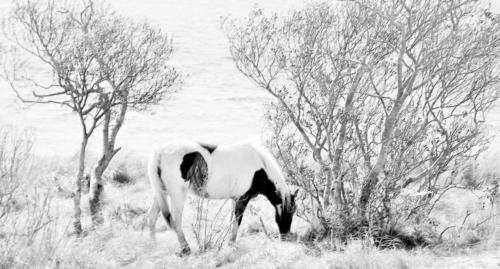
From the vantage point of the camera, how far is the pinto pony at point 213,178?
915 cm

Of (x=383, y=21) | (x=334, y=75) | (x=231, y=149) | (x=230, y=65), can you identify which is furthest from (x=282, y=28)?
(x=230, y=65)

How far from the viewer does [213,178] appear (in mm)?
9578

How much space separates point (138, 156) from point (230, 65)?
26613 mm

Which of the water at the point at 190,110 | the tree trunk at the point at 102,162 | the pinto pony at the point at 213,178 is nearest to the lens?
the pinto pony at the point at 213,178

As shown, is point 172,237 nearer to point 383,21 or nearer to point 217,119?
point 383,21

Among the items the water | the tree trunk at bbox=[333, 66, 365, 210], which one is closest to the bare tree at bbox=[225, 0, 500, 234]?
the tree trunk at bbox=[333, 66, 365, 210]

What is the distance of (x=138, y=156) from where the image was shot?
20953mm

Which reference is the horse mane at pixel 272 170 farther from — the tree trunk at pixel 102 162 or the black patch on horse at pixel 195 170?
the tree trunk at pixel 102 162

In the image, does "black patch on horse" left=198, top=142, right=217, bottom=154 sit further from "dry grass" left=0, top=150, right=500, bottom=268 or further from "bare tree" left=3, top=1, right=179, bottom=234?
"bare tree" left=3, top=1, right=179, bottom=234

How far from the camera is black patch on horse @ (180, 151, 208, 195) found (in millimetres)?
9180

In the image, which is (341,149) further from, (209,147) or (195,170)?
(195,170)

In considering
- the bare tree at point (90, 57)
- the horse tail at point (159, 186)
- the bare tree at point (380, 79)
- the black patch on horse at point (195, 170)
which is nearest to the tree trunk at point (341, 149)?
the bare tree at point (380, 79)

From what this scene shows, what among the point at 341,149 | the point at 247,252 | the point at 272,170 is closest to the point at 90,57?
the point at 272,170

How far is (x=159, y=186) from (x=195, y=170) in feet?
1.89
